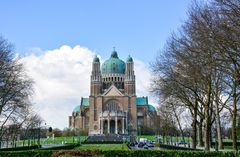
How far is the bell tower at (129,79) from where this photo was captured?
13800 cm

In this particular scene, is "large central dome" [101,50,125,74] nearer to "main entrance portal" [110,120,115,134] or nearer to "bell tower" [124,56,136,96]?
"bell tower" [124,56,136,96]

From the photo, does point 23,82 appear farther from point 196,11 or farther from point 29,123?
point 29,123

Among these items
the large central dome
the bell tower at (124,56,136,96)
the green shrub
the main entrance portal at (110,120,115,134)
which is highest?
the large central dome

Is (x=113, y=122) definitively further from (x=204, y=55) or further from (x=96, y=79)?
(x=204, y=55)

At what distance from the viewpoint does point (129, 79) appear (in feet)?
456

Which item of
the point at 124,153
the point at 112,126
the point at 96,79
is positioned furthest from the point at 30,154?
the point at 96,79

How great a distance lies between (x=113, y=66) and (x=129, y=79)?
9.26 meters

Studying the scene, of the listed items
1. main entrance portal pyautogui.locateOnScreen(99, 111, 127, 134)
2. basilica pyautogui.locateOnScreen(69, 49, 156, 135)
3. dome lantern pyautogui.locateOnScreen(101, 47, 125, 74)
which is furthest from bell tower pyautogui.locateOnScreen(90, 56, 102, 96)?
main entrance portal pyautogui.locateOnScreen(99, 111, 127, 134)

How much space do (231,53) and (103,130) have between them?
4308 inches

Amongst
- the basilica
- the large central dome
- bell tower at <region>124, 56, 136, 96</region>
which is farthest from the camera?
the large central dome

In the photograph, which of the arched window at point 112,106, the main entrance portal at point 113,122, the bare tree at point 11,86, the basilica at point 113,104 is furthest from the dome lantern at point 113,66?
the bare tree at point 11,86

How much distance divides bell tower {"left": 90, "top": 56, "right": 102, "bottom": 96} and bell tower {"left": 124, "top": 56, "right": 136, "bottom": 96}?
10.0m

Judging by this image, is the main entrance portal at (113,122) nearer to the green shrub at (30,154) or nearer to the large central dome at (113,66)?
the large central dome at (113,66)

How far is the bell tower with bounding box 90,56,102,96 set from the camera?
454 feet
